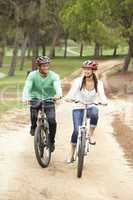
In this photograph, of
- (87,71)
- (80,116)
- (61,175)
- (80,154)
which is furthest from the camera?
(80,116)

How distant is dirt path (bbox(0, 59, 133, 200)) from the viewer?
32.2ft

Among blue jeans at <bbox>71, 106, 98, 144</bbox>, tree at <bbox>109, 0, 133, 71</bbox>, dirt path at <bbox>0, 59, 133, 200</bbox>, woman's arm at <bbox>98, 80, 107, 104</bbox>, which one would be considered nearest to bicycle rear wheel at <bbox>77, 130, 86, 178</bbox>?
dirt path at <bbox>0, 59, 133, 200</bbox>

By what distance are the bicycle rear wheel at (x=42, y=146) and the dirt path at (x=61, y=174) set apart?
0.16 meters

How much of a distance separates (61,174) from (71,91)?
1.52m

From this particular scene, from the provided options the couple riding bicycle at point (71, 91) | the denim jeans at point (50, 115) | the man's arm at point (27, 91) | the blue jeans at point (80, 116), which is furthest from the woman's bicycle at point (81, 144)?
the man's arm at point (27, 91)

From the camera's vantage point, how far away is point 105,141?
54.3 feet

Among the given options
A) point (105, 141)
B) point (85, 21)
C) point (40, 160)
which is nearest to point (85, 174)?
point (40, 160)

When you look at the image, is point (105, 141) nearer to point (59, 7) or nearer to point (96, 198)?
point (96, 198)

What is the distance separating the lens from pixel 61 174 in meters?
11.3

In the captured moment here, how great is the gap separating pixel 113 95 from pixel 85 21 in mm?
5563

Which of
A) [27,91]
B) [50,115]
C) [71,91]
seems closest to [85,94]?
[71,91]

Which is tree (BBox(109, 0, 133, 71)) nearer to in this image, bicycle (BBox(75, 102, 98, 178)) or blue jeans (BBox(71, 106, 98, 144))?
blue jeans (BBox(71, 106, 98, 144))

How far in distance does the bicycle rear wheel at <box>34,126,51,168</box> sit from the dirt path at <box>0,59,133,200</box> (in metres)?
0.16

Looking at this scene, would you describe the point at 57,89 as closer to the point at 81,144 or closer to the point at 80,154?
the point at 81,144
